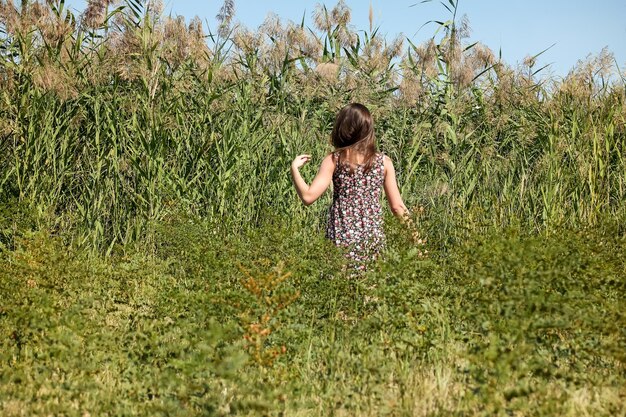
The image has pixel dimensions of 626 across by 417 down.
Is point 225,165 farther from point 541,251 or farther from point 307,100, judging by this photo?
point 541,251

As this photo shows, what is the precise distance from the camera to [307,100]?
8.16 m

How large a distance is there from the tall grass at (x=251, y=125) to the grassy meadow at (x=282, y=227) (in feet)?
0.09

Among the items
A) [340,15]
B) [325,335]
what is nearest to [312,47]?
[340,15]

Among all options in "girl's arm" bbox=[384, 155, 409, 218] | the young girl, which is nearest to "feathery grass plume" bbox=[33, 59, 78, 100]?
the young girl

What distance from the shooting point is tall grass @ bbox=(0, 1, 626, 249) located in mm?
7340

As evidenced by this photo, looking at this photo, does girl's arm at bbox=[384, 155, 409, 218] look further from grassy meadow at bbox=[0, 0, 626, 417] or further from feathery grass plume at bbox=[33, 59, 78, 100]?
feathery grass plume at bbox=[33, 59, 78, 100]

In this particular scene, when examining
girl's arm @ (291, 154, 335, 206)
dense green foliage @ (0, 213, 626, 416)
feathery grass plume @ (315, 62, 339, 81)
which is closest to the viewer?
dense green foliage @ (0, 213, 626, 416)

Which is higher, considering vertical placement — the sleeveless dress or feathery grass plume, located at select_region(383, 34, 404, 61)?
feathery grass plume, located at select_region(383, 34, 404, 61)

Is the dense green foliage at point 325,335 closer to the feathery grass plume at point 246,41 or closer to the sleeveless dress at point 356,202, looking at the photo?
the sleeveless dress at point 356,202

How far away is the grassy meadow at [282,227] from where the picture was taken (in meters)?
3.82

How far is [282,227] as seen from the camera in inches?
228

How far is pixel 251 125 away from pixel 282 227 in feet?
7.17

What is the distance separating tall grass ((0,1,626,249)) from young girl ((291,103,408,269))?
47.1 inches

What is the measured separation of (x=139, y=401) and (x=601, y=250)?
9.69ft
